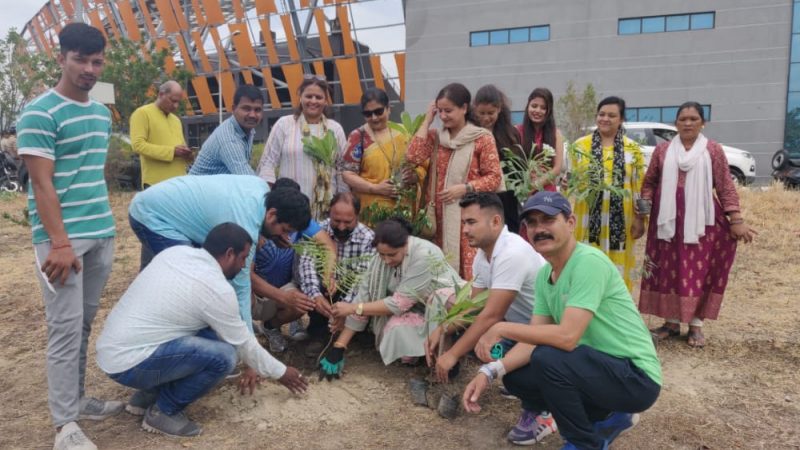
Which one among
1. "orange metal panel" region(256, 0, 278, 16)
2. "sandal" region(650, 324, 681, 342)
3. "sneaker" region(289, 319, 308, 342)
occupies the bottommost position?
"sandal" region(650, 324, 681, 342)

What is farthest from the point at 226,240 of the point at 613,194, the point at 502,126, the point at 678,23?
the point at 678,23

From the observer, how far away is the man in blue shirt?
324 cm

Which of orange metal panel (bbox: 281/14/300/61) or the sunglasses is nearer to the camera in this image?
the sunglasses

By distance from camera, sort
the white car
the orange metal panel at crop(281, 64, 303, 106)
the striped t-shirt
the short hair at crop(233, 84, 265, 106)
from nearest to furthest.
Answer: the striped t-shirt
the short hair at crop(233, 84, 265, 106)
the white car
the orange metal panel at crop(281, 64, 303, 106)

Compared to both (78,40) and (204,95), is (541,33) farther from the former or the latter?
(78,40)

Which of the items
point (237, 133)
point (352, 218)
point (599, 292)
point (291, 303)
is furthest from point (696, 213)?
point (237, 133)

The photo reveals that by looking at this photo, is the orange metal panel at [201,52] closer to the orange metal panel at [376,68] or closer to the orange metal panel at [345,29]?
the orange metal panel at [345,29]

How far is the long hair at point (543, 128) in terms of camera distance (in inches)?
145

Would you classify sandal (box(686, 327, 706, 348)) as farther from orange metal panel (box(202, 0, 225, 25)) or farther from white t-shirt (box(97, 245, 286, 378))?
orange metal panel (box(202, 0, 225, 25))

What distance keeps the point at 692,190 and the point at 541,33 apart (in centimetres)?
1674

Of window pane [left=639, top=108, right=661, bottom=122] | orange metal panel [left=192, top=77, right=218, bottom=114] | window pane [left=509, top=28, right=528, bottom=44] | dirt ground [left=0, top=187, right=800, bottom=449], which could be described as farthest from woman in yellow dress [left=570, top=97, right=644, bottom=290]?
orange metal panel [left=192, top=77, right=218, bottom=114]

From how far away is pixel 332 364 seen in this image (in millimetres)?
3035

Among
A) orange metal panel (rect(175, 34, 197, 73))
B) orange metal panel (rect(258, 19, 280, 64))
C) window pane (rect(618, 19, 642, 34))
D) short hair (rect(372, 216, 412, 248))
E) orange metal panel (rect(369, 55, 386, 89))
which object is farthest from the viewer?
orange metal panel (rect(175, 34, 197, 73))

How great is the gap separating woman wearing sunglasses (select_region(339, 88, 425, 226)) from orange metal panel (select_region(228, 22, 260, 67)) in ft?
70.4
